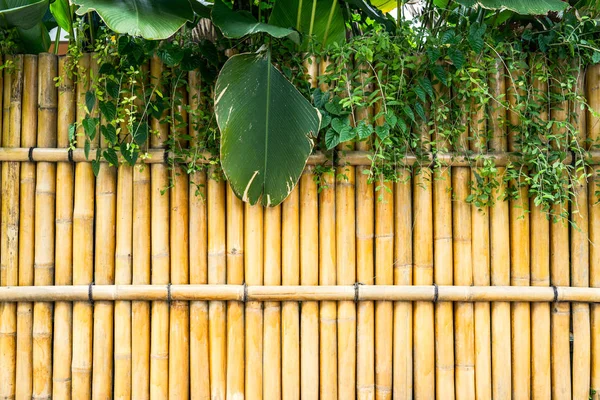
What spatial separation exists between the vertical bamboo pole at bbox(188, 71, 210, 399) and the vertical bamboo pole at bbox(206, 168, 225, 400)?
25 millimetres

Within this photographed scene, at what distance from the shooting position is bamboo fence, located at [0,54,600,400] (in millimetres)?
2080

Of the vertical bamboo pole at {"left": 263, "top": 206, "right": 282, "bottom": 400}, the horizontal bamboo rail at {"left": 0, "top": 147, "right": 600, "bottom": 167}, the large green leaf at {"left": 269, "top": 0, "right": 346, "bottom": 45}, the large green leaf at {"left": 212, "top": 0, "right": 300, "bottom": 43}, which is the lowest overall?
the vertical bamboo pole at {"left": 263, "top": 206, "right": 282, "bottom": 400}

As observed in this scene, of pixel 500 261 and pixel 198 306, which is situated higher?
pixel 500 261

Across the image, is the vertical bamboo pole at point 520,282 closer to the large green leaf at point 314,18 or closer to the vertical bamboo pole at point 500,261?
the vertical bamboo pole at point 500,261

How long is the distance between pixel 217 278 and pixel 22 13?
1.31m

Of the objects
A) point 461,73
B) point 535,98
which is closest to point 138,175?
point 461,73

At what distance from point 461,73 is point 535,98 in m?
0.38

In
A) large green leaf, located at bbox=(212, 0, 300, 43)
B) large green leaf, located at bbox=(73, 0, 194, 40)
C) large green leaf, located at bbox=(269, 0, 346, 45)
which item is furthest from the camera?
large green leaf, located at bbox=(269, 0, 346, 45)

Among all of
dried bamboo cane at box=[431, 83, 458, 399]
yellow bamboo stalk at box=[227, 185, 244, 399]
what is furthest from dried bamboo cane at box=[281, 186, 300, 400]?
dried bamboo cane at box=[431, 83, 458, 399]

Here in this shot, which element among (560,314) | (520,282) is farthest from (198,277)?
(560,314)

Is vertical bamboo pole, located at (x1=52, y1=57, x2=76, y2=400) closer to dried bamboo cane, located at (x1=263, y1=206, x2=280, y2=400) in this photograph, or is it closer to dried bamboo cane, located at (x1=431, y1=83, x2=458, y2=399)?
dried bamboo cane, located at (x1=263, y1=206, x2=280, y2=400)

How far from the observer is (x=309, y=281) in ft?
6.86

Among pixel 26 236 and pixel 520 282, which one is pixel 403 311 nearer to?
pixel 520 282

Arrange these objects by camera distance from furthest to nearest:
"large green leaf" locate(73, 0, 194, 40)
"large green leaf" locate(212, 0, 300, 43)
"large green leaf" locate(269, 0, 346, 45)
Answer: "large green leaf" locate(269, 0, 346, 45) → "large green leaf" locate(212, 0, 300, 43) → "large green leaf" locate(73, 0, 194, 40)
